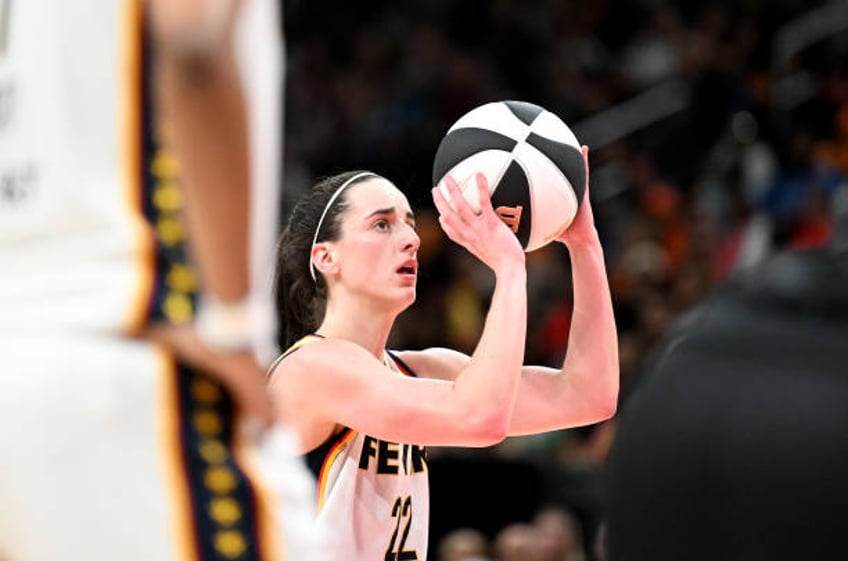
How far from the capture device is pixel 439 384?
365cm

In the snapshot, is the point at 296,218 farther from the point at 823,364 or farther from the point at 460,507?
the point at 460,507

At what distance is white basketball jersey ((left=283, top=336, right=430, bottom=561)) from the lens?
3.84 m

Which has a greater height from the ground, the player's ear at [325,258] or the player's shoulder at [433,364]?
the player's ear at [325,258]

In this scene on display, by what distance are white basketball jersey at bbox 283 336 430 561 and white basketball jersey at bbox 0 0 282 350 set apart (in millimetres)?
1681

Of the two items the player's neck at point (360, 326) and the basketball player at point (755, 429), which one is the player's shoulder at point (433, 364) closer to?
the player's neck at point (360, 326)

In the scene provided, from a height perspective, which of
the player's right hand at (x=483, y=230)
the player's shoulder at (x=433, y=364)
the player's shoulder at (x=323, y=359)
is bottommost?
the player's shoulder at (x=433, y=364)

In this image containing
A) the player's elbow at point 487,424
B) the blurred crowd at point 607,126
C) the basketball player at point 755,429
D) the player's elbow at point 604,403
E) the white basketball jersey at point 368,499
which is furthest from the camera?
the blurred crowd at point 607,126

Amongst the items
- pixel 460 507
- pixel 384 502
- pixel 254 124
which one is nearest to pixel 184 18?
pixel 254 124

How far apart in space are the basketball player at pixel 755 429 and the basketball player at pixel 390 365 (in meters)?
1.98

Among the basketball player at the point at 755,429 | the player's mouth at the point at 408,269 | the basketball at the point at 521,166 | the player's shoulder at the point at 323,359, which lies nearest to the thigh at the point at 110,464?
the basketball player at the point at 755,429

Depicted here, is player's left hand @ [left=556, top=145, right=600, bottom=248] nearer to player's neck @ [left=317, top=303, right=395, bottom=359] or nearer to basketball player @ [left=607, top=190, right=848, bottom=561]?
player's neck @ [left=317, top=303, right=395, bottom=359]

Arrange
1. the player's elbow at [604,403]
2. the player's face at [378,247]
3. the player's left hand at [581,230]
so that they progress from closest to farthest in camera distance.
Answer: the player's face at [378,247] < the player's left hand at [581,230] < the player's elbow at [604,403]

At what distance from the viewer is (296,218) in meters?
4.26

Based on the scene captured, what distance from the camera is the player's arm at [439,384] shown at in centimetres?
353
